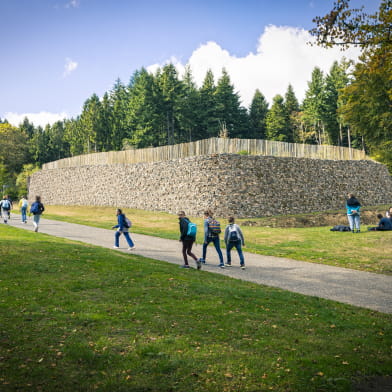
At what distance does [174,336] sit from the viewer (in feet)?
18.9

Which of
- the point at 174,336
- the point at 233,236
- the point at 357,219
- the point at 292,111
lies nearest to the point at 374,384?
the point at 174,336

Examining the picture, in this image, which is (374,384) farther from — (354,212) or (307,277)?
(354,212)

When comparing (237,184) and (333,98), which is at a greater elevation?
(333,98)

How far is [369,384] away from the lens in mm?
4594

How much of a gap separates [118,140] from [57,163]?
61.0 ft

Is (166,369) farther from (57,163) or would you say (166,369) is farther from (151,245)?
(57,163)

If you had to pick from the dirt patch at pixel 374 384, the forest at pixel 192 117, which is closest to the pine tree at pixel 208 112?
the forest at pixel 192 117

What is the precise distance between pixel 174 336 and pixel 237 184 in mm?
24106

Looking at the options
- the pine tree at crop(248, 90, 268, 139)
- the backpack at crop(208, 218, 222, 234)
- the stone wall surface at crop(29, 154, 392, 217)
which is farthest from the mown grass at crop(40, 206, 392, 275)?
the pine tree at crop(248, 90, 268, 139)

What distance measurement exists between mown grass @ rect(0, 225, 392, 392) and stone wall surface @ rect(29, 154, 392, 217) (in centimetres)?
2024

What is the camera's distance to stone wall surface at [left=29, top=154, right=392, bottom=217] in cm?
2944

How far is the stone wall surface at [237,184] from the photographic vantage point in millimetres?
29438

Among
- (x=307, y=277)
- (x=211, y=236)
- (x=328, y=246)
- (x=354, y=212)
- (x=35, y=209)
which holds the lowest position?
(x=307, y=277)

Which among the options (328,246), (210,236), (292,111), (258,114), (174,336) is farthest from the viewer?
(258,114)
